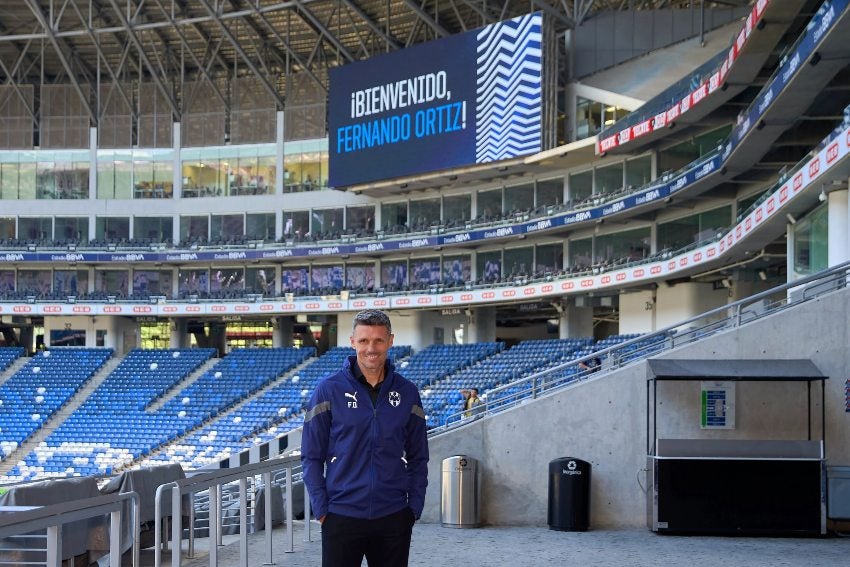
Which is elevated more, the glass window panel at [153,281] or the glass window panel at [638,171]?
the glass window panel at [638,171]

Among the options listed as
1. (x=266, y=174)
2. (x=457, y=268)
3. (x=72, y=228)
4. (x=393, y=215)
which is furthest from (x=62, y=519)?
(x=72, y=228)

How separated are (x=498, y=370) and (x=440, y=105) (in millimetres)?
11945

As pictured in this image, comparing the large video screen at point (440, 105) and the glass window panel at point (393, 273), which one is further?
the glass window panel at point (393, 273)

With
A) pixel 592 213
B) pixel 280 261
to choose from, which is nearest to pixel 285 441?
pixel 592 213

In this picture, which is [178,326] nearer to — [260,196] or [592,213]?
[260,196]

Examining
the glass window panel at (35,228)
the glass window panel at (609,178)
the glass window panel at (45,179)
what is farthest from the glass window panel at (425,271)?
the glass window panel at (45,179)

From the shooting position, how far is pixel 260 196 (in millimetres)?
57156

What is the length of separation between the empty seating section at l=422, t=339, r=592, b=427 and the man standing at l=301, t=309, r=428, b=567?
27804 mm

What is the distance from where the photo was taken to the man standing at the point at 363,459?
5.87 metres

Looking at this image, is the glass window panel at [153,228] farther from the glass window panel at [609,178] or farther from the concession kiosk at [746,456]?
the concession kiosk at [746,456]

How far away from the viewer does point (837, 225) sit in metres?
22.2

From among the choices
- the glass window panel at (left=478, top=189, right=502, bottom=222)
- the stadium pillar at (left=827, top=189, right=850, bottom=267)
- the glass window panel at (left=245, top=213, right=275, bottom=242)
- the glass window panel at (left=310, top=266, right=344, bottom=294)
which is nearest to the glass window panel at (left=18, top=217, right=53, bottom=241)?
the glass window panel at (left=245, top=213, right=275, bottom=242)

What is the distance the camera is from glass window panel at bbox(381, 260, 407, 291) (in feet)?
173

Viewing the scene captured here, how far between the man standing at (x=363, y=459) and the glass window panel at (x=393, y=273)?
46021 millimetres
